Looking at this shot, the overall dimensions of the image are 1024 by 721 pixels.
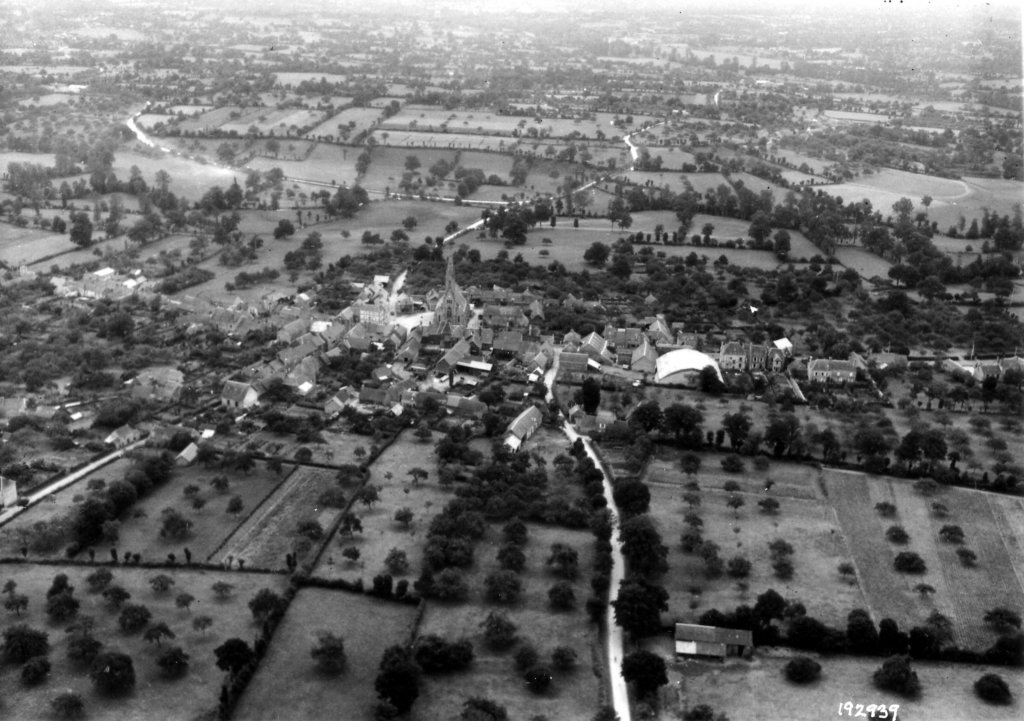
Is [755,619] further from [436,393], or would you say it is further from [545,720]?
[436,393]

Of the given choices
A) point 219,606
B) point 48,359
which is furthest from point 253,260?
point 219,606

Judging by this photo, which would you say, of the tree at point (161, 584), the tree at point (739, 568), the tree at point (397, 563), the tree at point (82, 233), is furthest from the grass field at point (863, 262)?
the tree at point (82, 233)

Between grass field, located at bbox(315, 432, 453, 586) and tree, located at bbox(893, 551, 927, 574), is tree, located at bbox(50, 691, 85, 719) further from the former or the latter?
tree, located at bbox(893, 551, 927, 574)

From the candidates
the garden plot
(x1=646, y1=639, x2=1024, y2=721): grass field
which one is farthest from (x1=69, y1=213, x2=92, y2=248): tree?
(x1=646, y1=639, x2=1024, y2=721): grass field

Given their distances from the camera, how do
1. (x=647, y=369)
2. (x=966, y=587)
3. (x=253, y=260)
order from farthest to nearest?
(x=253, y=260)
(x=647, y=369)
(x=966, y=587)

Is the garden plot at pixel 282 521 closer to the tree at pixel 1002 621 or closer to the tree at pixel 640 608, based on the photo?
the tree at pixel 640 608

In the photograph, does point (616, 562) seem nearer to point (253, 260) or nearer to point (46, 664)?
point (46, 664)

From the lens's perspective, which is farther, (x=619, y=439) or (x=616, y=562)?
(x=619, y=439)

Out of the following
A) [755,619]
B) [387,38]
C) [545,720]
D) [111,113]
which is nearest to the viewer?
[545,720]
